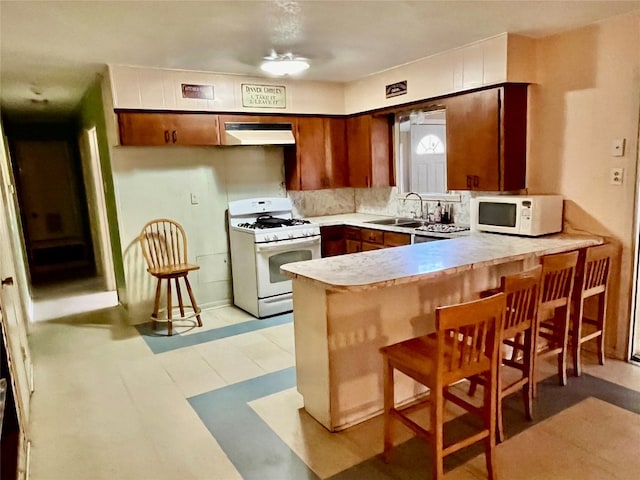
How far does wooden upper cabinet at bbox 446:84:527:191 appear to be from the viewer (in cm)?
339

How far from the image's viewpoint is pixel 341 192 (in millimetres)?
5430

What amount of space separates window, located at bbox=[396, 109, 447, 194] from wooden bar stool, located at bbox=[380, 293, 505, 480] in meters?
2.95

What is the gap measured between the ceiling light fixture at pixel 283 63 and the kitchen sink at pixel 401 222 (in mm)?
1723

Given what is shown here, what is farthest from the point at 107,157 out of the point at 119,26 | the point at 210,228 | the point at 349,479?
the point at 349,479

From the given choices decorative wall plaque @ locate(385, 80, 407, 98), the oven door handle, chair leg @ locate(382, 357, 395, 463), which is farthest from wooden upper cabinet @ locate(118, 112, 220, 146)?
chair leg @ locate(382, 357, 395, 463)

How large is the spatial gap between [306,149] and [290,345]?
2.16 meters

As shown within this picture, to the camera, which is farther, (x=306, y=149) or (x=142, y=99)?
(x=306, y=149)

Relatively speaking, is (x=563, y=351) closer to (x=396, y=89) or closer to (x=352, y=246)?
(x=352, y=246)

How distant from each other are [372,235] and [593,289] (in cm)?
197

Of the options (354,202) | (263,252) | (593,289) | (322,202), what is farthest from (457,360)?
(354,202)

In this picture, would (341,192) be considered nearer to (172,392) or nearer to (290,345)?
(290,345)

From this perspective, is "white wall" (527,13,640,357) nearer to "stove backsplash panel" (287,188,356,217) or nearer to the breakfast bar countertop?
the breakfast bar countertop

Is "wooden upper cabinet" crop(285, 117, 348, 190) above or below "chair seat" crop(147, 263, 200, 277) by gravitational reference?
above

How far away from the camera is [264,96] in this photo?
4414 mm
